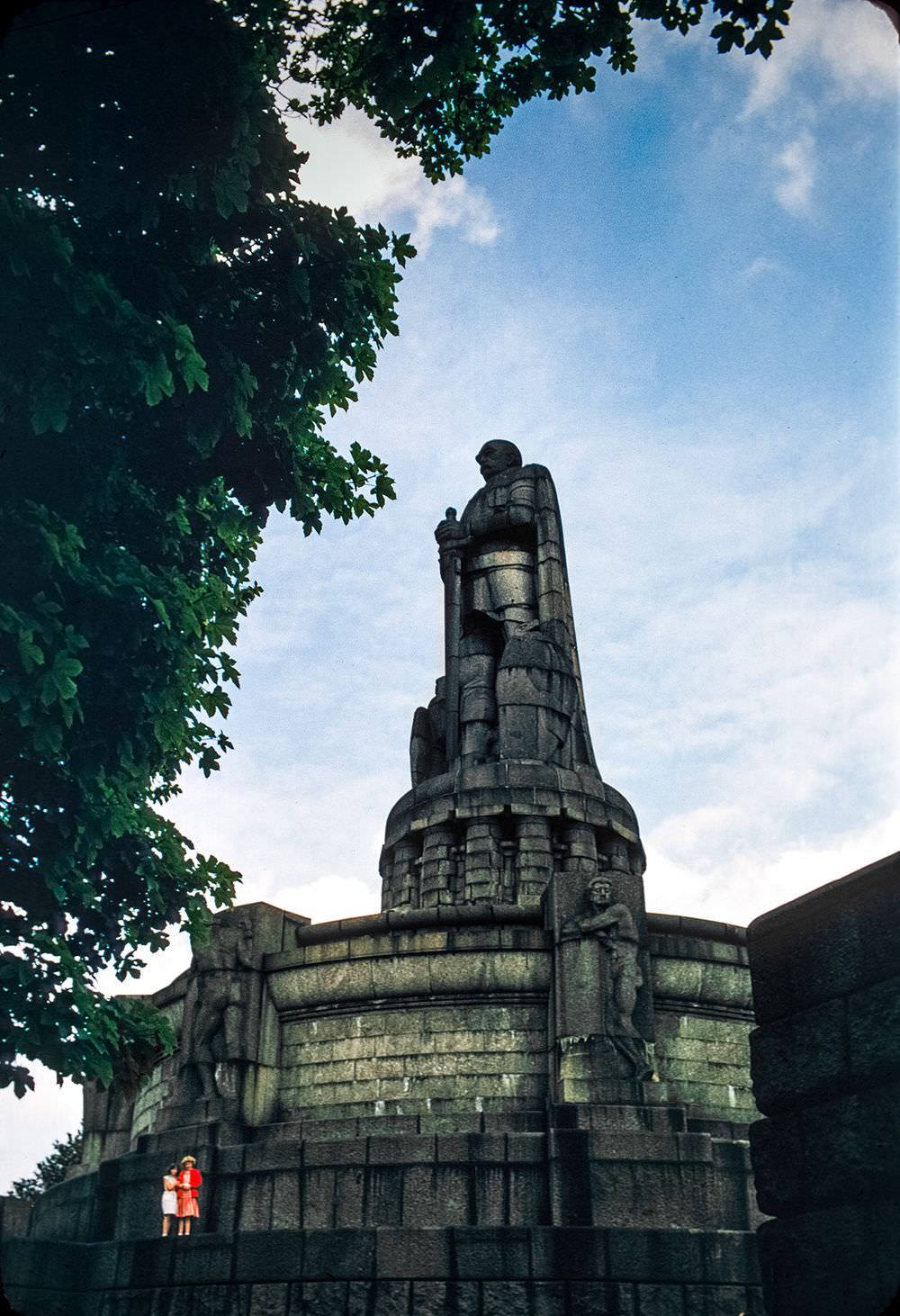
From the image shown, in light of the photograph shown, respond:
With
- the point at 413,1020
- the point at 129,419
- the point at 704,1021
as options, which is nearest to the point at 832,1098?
the point at 129,419

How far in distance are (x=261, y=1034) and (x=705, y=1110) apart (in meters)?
5.59

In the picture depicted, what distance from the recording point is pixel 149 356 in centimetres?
1027

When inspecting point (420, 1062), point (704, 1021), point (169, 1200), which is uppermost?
point (704, 1021)

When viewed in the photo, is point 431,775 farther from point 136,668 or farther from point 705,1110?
point 136,668

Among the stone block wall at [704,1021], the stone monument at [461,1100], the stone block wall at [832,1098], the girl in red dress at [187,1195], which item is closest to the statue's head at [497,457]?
the stone monument at [461,1100]

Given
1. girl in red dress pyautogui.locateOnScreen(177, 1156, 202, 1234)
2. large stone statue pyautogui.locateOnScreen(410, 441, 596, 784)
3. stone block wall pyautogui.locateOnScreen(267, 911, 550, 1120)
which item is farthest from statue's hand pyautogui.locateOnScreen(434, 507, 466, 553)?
girl in red dress pyautogui.locateOnScreen(177, 1156, 202, 1234)

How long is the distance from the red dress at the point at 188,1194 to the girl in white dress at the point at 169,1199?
8 centimetres

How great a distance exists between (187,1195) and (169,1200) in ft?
0.80

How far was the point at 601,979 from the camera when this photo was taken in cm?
1530

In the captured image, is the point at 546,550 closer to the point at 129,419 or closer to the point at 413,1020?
the point at 413,1020

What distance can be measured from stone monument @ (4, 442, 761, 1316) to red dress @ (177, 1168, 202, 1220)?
0.39 m

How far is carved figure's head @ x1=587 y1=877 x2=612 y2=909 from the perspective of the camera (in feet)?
51.6

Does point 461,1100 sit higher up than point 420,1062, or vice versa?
point 420,1062

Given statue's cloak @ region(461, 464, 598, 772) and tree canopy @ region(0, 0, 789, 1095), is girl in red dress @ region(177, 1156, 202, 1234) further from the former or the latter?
statue's cloak @ region(461, 464, 598, 772)
